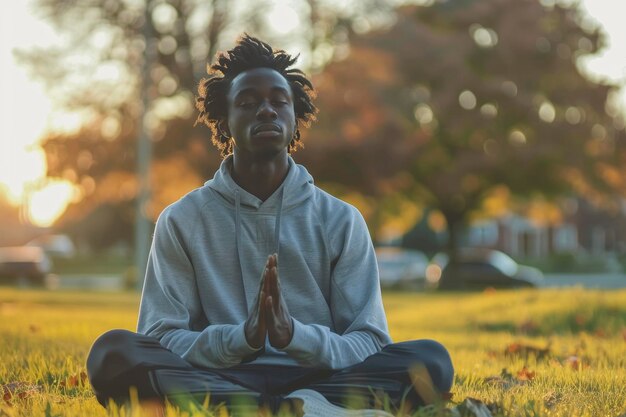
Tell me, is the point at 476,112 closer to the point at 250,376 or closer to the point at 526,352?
the point at 526,352

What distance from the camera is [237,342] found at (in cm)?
432

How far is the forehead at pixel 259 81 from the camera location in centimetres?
471

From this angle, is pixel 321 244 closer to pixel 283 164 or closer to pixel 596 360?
pixel 283 164

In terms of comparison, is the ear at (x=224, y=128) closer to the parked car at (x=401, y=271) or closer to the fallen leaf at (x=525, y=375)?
the fallen leaf at (x=525, y=375)

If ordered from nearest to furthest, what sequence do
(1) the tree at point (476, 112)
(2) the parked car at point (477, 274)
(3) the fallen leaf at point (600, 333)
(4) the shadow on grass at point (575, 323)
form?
1. (3) the fallen leaf at point (600, 333)
2. (4) the shadow on grass at point (575, 323)
3. (1) the tree at point (476, 112)
4. (2) the parked car at point (477, 274)

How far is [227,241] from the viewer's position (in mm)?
4824

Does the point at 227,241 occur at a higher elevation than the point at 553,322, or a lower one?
higher

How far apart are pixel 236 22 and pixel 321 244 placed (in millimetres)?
25306

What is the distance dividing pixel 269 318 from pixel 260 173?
3.16 ft

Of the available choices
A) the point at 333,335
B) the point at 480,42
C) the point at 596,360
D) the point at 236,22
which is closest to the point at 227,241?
the point at 333,335

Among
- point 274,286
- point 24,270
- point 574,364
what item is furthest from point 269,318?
point 24,270

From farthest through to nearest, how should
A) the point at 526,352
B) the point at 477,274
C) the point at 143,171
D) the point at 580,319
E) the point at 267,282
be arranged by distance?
the point at 477,274, the point at 143,171, the point at 580,319, the point at 526,352, the point at 267,282

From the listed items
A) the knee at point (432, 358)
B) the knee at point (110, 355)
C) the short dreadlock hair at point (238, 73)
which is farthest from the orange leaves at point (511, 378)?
the knee at point (110, 355)

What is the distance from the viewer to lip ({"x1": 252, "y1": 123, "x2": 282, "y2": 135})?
4613 millimetres
